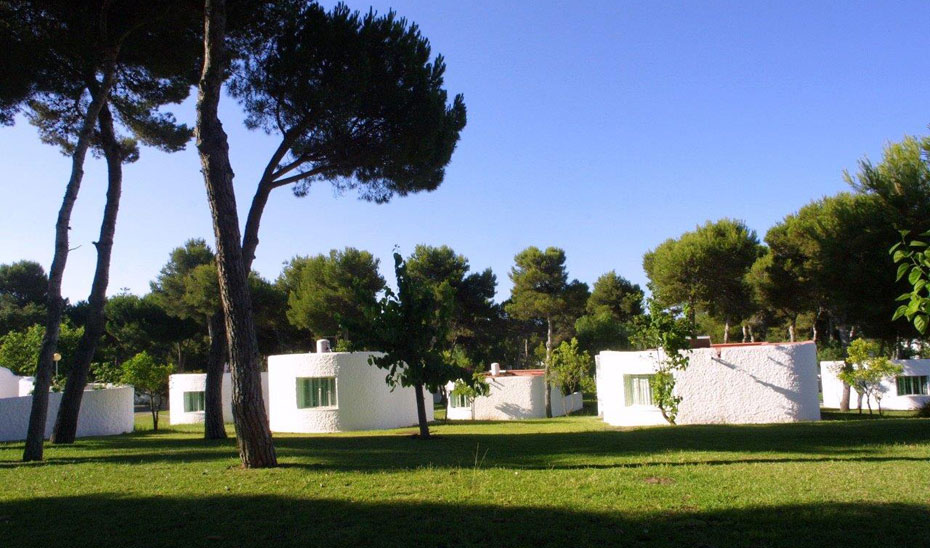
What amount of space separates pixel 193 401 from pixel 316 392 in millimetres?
10639

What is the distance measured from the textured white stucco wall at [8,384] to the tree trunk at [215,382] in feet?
46.5

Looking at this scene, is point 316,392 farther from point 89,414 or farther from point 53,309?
point 53,309

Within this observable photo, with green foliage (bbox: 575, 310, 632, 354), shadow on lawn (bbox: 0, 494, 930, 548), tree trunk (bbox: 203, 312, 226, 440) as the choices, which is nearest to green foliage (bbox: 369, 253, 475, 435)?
tree trunk (bbox: 203, 312, 226, 440)

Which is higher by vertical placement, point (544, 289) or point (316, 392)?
point (544, 289)

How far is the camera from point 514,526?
5.58m

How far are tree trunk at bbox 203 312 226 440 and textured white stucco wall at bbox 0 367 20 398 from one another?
1417 centimetres

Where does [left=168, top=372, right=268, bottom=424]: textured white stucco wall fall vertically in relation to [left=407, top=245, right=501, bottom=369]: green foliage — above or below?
below

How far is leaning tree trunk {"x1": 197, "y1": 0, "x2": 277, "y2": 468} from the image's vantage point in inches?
360

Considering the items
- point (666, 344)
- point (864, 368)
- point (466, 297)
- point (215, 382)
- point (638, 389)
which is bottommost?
point (638, 389)

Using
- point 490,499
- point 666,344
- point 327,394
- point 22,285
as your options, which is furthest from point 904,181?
point 22,285


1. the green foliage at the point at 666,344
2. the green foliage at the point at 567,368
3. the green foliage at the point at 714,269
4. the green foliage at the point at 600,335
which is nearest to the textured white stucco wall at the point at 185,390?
the green foliage at the point at 567,368

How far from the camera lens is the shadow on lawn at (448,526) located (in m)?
5.17

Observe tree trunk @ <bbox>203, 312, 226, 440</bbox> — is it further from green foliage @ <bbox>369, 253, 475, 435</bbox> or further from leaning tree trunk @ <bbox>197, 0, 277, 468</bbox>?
leaning tree trunk @ <bbox>197, 0, 277, 468</bbox>

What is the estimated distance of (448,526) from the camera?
5617 mm
